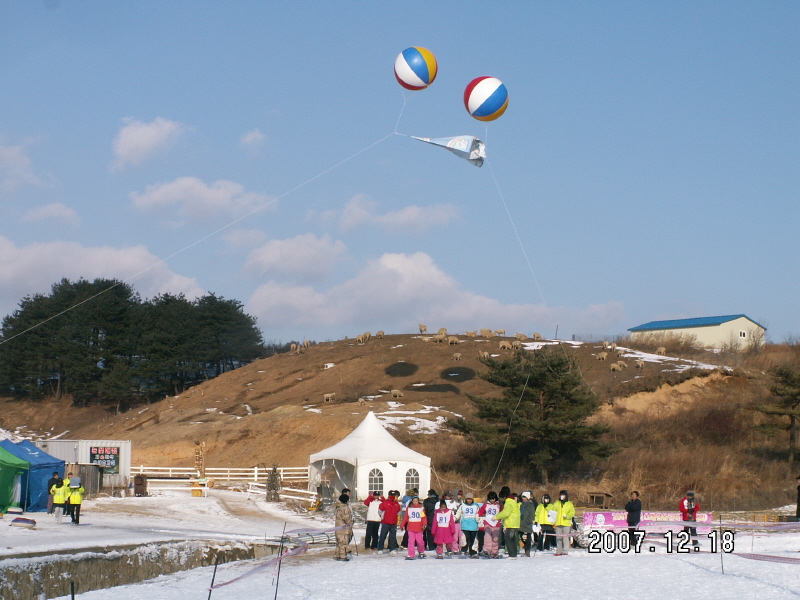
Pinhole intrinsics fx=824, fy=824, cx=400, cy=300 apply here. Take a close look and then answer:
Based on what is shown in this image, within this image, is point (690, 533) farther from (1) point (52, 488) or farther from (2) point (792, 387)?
(2) point (792, 387)

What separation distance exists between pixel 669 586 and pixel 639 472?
28784mm

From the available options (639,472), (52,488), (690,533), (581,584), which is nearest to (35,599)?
(52,488)

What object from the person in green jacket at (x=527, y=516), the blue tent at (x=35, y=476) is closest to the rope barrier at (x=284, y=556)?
the person in green jacket at (x=527, y=516)

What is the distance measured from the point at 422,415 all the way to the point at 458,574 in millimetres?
42237

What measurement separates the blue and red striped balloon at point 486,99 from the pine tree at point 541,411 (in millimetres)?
19680

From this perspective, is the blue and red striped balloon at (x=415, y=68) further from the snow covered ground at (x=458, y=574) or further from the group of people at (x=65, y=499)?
the group of people at (x=65, y=499)

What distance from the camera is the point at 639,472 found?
41.3 meters

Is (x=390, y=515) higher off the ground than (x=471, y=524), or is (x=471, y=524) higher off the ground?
(x=390, y=515)

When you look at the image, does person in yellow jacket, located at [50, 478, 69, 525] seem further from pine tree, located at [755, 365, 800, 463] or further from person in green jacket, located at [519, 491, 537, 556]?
pine tree, located at [755, 365, 800, 463]

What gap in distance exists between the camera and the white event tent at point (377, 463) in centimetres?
3312

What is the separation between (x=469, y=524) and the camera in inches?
723

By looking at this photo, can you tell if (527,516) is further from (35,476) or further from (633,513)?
(35,476)

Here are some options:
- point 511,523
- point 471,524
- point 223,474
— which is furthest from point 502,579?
point 223,474

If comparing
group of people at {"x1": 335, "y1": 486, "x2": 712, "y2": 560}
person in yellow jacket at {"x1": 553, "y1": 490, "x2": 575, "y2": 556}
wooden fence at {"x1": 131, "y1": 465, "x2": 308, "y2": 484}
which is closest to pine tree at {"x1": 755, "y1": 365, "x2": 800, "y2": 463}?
wooden fence at {"x1": 131, "y1": 465, "x2": 308, "y2": 484}
